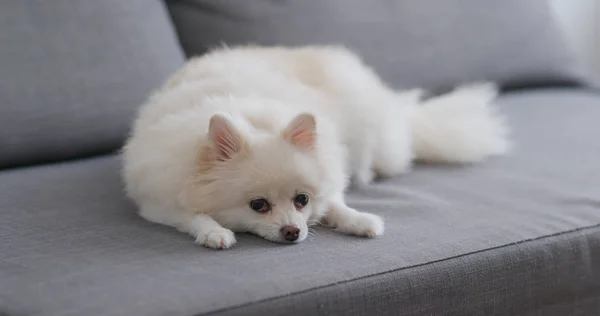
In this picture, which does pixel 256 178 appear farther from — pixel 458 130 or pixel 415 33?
pixel 415 33

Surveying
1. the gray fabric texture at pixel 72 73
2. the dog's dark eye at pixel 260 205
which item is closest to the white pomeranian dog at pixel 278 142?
the dog's dark eye at pixel 260 205

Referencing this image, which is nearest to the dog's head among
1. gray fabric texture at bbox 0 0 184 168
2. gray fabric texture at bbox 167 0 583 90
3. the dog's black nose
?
the dog's black nose

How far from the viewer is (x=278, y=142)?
148 centimetres

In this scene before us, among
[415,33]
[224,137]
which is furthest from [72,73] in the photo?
[415,33]

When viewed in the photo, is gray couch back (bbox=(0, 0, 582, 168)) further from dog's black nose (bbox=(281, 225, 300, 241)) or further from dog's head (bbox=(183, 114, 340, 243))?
dog's black nose (bbox=(281, 225, 300, 241))

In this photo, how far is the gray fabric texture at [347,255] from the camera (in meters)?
1.18

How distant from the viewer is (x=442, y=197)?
1685mm

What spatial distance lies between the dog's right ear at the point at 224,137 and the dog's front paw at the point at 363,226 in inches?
9.9

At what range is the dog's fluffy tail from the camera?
199cm

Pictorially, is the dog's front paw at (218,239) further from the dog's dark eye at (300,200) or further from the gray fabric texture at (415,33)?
the gray fabric texture at (415,33)

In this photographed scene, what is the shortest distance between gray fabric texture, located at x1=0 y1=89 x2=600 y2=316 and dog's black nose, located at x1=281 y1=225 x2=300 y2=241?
24 mm

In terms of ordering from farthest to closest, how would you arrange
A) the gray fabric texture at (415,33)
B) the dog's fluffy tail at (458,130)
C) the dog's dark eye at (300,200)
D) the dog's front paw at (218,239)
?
the gray fabric texture at (415,33) < the dog's fluffy tail at (458,130) < the dog's dark eye at (300,200) < the dog's front paw at (218,239)

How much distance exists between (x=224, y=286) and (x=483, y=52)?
5.41ft

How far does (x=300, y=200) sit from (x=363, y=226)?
0.43ft
